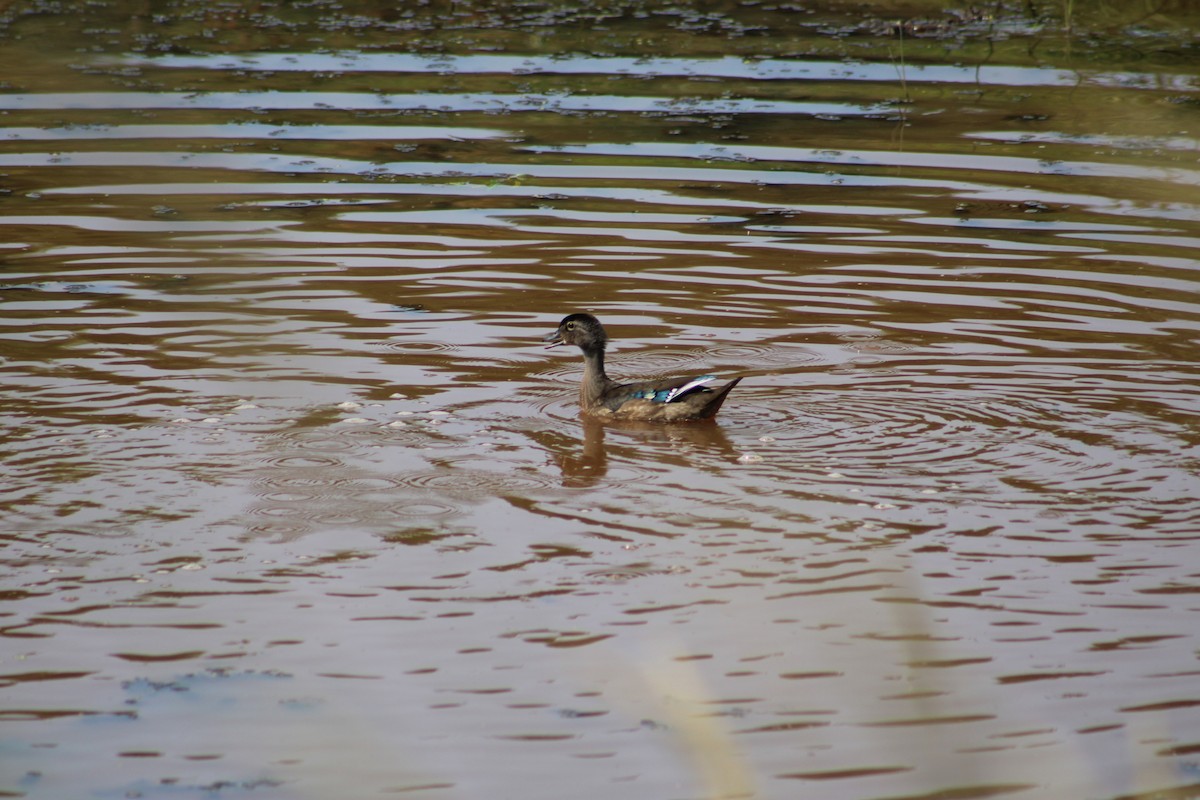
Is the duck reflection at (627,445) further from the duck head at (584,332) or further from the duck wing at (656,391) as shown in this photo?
the duck head at (584,332)

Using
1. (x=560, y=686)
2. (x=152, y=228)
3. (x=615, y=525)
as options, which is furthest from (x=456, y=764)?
(x=152, y=228)

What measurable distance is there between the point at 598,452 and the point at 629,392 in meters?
0.70

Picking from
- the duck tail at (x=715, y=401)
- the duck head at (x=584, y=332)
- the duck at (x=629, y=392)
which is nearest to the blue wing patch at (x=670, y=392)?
the duck at (x=629, y=392)

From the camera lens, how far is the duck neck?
393 inches

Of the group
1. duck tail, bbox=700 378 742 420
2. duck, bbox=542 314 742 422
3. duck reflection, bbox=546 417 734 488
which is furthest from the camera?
duck, bbox=542 314 742 422

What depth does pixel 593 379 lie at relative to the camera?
1002 centimetres

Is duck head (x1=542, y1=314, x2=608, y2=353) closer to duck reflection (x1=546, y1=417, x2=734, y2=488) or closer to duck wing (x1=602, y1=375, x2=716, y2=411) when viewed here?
duck wing (x1=602, y1=375, x2=716, y2=411)

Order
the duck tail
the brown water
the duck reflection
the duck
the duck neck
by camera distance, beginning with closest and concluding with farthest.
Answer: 1. the brown water
2. the duck reflection
3. the duck tail
4. the duck
5. the duck neck

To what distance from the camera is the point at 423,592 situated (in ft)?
22.7

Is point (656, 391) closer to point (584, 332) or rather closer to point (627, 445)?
point (627, 445)

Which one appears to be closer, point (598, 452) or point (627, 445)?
point (598, 452)

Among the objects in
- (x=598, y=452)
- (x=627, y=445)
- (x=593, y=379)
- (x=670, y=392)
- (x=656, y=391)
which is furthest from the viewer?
(x=593, y=379)

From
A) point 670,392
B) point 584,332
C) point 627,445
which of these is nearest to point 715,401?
point 670,392

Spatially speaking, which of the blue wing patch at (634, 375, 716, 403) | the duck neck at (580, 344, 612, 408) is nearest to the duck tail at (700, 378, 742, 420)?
the blue wing patch at (634, 375, 716, 403)
